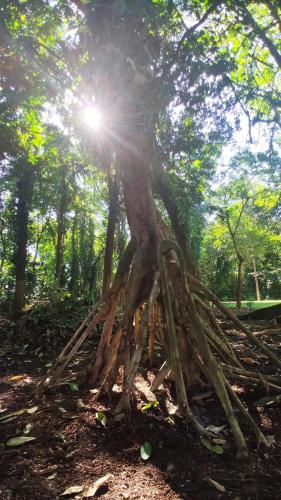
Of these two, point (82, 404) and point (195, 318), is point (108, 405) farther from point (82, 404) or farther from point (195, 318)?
point (195, 318)

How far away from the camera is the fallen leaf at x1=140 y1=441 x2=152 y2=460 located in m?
2.53

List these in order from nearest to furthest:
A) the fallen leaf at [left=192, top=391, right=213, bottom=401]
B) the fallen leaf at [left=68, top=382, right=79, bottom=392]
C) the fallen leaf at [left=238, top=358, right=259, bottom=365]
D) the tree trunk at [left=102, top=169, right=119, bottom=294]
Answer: the fallen leaf at [left=192, top=391, right=213, bottom=401] → the fallen leaf at [left=68, top=382, right=79, bottom=392] → the fallen leaf at [left=238, top=358, right=259, bottom=365] → the tree trunk at [left=102, top=169, right=119, bottom=294]

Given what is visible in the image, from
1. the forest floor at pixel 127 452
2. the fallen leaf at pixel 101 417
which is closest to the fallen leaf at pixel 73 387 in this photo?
the forest floor at pixel 127 452

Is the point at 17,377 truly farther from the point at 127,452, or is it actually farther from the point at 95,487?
the point at 95,487

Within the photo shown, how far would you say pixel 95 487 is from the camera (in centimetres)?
222

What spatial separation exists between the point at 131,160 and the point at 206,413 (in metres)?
2.82

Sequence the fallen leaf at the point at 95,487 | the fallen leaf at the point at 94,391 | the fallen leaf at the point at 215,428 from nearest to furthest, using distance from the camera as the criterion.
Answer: the fallen leaf at the point at 95,487 → the fallen leaf at the point at 215,428 → the fallen leaf at the point at 94,391

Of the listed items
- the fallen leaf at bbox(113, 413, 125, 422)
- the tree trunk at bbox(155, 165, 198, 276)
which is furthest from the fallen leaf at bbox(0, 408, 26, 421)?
the tree trunk at bbox(155, 165, 198, 276)

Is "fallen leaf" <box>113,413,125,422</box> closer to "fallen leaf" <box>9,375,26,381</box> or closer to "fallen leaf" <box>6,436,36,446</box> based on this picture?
"fallen leaf" <box>6,436,36,446</box>

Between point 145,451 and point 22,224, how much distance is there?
351 inches

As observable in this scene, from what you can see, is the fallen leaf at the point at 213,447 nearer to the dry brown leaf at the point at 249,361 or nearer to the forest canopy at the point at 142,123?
the forest canopy at the point at 142,123

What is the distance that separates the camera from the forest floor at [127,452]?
7.23 feet

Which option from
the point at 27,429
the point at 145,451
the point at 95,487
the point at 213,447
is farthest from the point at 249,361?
the point at 95,487

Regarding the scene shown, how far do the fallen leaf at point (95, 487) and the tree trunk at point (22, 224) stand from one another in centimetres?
797
